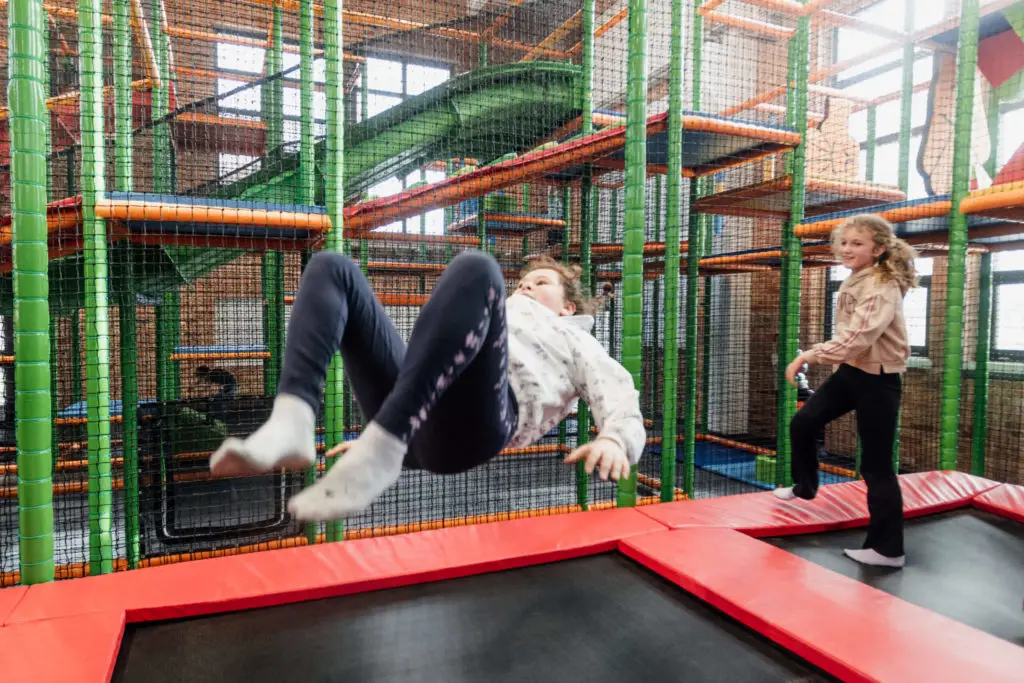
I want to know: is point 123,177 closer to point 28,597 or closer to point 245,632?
point 28,597

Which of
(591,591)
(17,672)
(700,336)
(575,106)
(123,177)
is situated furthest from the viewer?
(700,336)

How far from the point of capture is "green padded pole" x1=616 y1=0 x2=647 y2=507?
2.37 metres

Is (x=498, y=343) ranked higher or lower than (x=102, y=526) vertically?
higher

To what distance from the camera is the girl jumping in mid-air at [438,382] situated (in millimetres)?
960

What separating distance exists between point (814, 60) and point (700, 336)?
2385 millimetres

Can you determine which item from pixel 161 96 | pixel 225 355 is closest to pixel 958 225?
pixel 225 355

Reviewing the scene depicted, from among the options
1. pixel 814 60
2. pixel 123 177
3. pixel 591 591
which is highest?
pixel 814 60

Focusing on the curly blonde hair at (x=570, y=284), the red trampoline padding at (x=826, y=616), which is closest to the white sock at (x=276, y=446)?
the curly blonde hair at (x=570, y=284)

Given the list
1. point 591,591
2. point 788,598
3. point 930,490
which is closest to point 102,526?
point 591,591

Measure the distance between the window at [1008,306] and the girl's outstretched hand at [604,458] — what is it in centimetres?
377

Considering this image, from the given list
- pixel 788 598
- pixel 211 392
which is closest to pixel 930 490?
pixel 788 598

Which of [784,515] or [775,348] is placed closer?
[784,515]

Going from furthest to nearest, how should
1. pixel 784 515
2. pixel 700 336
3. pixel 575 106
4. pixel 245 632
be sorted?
1. pixel 700 336
2. pixel 575 106
3. pixel 784 515
4. pixel 245 632

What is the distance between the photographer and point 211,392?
504cm
